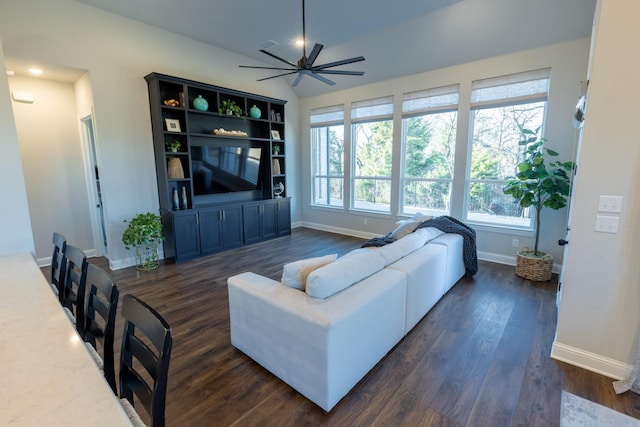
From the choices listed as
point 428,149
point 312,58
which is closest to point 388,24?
point 312,58

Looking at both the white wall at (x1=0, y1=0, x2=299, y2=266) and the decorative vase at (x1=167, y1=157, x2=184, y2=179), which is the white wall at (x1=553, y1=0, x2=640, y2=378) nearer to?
the decorative vase at (x1=167, y1=157, x2=184, y2=179)

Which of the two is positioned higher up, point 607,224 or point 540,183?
point 540,183

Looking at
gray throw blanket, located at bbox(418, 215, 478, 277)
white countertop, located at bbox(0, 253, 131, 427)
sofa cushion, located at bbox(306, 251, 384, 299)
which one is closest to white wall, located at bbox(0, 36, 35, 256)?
white countertop, located at bbox(0, 253, 131, 427)

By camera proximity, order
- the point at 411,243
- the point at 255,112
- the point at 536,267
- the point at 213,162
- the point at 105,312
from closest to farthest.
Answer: the point at 105,312, the point at 411,243, the point at 536,267, the point at 213,162, the point at 255,112

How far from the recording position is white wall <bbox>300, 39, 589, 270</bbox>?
370 centimetres

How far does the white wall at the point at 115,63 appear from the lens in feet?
11.2

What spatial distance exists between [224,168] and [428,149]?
11.7ft

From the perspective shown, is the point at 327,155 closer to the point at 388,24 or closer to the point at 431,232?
the point at 388,24

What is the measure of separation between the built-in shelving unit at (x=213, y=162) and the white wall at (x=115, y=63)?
0.24 metres

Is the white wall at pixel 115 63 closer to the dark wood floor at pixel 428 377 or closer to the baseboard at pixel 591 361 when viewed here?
the dark wood floor at pixel 428 377

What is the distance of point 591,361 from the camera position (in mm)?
2102

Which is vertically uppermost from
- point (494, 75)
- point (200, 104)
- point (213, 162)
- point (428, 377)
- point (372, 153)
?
point (494, 75)

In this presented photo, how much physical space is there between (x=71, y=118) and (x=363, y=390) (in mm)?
5383

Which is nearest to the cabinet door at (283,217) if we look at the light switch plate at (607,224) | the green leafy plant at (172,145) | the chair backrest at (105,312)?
the green leafy plant at (172,145)
